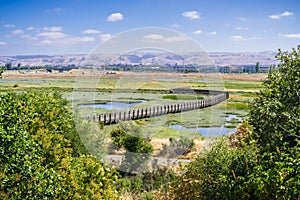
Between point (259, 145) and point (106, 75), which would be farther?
point (106, 75)

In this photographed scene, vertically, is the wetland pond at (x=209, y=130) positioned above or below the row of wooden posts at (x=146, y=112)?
below

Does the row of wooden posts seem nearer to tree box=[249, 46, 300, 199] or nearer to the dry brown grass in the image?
the dry brown grass

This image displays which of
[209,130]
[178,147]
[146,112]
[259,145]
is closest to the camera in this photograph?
[259,145]

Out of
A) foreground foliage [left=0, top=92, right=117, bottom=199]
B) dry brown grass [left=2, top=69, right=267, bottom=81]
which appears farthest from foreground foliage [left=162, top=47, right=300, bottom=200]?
dry brown grass [left=2, top=69, right=267, bottom=81]

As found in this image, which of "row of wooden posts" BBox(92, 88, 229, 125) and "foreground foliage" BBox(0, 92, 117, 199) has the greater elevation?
"foreground foliage" BBox(0, 92, 117, 199)

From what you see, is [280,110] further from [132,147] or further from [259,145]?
[132,147]

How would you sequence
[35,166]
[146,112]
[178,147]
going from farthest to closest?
[146,112] < [178,147] < [35,166]

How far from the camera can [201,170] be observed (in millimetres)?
8609

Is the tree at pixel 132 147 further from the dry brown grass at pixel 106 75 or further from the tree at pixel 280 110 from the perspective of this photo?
the tree at pixel 280 110

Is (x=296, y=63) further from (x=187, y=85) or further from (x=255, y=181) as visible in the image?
(x=187, y=85)

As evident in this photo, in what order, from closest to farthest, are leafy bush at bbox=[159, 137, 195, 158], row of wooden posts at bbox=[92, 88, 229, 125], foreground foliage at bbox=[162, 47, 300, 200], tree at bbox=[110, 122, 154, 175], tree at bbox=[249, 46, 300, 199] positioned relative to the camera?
foreground foliage at bbox=[162, 47, 300, 200] < tree at bbox=[249, 46, 300, 199] < tree at bbox=[110, 122, 154, 175] < leafy bush at bbox=[159, 137, 195, 158] < row of wooden posts at bbox=[92, 88, 229, 125]

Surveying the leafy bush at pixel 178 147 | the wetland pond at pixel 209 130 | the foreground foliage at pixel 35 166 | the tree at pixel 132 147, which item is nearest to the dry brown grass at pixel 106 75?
the tree at pixel 132 147

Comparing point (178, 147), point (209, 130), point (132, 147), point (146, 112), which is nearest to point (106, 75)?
point (146, 112)

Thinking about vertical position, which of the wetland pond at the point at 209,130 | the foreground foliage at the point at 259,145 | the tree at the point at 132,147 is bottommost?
the wetland pond at the point at 209,130
